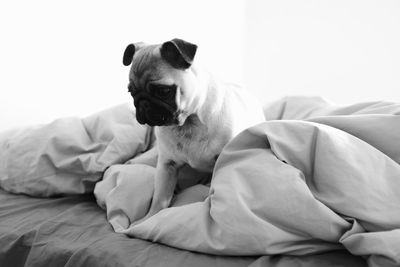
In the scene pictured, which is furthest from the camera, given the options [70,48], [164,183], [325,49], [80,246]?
[325,49]

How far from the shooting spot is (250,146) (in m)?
0.95

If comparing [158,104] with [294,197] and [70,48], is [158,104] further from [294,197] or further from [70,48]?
[70,48]

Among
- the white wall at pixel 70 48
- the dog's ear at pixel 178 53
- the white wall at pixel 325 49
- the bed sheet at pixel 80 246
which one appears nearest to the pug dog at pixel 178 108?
the dog's ear at pixel 178 53

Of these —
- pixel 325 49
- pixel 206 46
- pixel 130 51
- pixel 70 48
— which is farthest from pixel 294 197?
pixel 206 46

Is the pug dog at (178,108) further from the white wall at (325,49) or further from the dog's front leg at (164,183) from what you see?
the white wall at (325,49)

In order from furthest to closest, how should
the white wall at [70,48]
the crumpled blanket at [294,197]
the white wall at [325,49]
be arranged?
1. the white wall at [325,49]
2. the white wall at [70,48]
3. the crumpled blanket at [294,197]

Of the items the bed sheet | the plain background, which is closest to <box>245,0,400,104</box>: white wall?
the plain background

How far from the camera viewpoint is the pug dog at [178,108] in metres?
1.04

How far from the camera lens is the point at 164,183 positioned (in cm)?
115

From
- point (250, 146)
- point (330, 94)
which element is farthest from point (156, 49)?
point (330, 94)

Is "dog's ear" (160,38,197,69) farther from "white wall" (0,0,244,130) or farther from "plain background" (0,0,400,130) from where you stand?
"white wall" (0,0,244,130)

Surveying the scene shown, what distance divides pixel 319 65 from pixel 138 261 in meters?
2.45

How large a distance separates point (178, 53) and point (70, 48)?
1.32 metres

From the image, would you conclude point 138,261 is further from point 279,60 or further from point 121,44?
point 279,60
